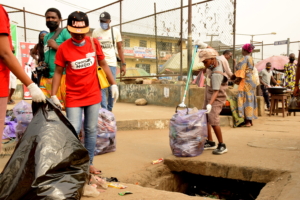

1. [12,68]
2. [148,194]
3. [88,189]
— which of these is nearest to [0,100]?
[12,68]

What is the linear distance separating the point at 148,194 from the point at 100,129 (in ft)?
5.39

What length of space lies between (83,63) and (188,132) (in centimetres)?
157

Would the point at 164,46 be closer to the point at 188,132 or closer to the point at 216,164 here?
the point at 188,132

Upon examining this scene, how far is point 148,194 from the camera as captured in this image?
2.39m

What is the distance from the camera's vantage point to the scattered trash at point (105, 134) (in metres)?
3.84

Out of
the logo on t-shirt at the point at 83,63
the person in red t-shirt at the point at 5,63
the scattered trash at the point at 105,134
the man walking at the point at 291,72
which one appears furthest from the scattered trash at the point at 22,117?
the man walking at the point at 291,72

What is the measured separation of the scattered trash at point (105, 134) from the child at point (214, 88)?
1333 millimetres

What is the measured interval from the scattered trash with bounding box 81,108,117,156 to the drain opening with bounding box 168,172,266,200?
3.22 feet

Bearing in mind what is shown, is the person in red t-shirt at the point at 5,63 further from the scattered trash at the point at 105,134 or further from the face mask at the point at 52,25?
the scattered trash at the point at 105,134

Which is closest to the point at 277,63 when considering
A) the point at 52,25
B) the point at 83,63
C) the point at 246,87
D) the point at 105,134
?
the point at 246,87

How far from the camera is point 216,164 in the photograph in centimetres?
331

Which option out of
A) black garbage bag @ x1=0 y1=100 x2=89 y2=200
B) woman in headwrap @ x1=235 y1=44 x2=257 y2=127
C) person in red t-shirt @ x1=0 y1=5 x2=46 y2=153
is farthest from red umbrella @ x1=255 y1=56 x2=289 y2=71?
person in red t-shirt @ x1=0 y1=5 x2=46 y2=153

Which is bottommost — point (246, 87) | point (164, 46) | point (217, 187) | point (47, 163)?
point (217, 187)

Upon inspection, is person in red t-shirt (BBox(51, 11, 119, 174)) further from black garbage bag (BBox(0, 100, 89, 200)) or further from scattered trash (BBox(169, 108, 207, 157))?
scattered trash (BBox(169, 108, 207, 157))
